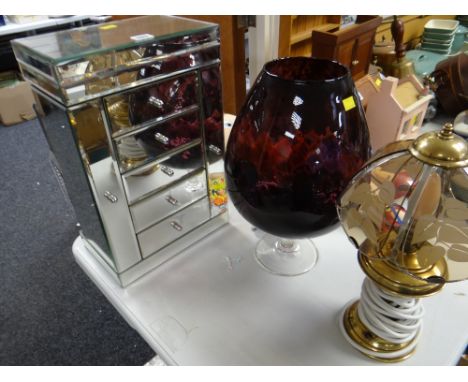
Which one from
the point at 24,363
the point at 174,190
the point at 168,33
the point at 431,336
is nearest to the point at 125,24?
the point at 168,33

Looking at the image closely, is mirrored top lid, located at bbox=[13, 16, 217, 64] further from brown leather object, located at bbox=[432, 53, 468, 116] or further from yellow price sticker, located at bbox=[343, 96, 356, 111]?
brown leather object, located at bbox=[432, 53, 468, 116]

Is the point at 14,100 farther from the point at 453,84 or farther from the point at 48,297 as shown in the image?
the point at 453,84

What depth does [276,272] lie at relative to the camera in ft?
1.58

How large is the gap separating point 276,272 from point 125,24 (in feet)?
1.14

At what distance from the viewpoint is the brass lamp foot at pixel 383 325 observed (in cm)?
36

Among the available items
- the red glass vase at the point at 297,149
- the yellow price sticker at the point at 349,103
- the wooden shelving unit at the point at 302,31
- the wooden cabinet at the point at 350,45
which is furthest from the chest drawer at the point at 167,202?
the wooden shelving unit at the point at 302,31

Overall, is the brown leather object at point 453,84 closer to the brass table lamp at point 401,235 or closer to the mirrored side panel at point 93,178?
the brass table lamp at point 401,235

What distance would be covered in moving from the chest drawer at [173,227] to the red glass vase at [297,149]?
0.12 metres

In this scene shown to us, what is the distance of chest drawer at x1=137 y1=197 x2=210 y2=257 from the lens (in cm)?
47

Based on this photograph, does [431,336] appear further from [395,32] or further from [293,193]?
[395,32]

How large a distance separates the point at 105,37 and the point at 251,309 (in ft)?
1.09

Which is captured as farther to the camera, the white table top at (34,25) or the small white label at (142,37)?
the white table top at (34,25)

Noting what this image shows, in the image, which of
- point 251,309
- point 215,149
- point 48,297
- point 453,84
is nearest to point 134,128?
point 215,149

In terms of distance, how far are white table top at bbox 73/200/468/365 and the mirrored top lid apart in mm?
279
